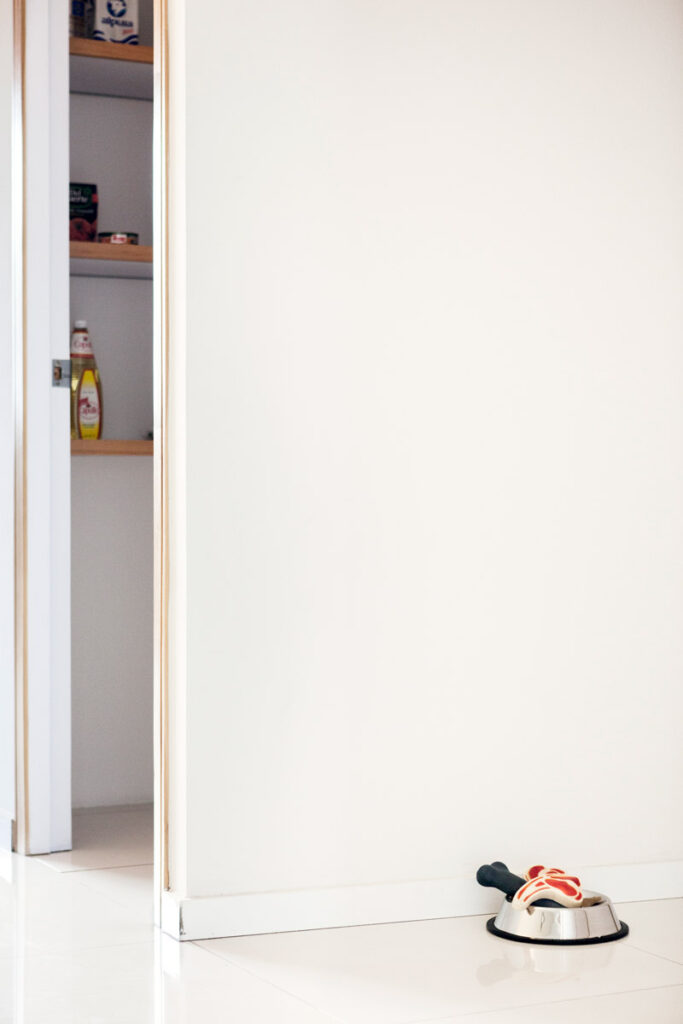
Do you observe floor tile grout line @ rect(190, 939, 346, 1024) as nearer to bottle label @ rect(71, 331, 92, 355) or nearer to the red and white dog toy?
the red and white dog toy

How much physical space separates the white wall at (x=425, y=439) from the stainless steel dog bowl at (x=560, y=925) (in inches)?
5.9

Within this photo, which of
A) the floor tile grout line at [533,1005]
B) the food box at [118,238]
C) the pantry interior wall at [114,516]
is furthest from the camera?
the pantry interior wall at [114,516]

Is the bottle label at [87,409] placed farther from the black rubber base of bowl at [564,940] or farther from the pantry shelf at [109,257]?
the black rubber base of bowl at [564,940]

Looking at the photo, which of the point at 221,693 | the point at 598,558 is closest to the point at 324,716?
the point at 221,693

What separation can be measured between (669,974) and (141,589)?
5.46 ft

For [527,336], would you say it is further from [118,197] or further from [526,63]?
[118,197]

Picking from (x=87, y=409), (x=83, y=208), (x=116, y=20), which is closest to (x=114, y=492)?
(x=87, y=409)

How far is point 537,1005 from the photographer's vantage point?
4.95ft

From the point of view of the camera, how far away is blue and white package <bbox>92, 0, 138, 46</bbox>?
9.46ft

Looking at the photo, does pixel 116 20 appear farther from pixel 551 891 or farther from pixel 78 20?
pixel 551 891

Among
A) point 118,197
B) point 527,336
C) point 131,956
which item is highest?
point 118,197

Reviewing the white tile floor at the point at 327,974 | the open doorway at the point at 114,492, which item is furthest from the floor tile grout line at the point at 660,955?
the open doorway at the point at 114,492

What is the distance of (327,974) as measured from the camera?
163cm

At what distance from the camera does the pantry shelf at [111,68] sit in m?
2.76
